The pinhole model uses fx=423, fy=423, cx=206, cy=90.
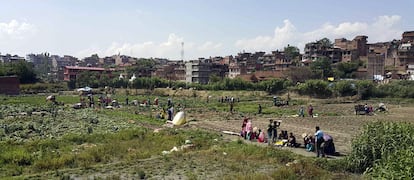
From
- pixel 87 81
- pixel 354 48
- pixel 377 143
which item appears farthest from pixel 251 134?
pixel 354 48

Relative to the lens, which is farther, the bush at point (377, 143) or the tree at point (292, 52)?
the tree at point (292, 52)

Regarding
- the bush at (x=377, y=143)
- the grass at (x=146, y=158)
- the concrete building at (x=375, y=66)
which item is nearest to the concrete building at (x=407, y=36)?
the concrete building at (x=375, y=66)

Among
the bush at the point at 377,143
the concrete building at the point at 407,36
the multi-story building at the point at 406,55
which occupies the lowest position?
the bush at the point at 377,143

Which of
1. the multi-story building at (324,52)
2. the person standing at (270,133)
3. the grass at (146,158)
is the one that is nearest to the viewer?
the grass at (146,158)

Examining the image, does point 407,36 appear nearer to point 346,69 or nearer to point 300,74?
point 346,69

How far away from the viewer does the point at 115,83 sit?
110125 mm

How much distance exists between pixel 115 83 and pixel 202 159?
92.9 meters

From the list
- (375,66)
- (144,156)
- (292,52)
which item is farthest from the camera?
(292,52)

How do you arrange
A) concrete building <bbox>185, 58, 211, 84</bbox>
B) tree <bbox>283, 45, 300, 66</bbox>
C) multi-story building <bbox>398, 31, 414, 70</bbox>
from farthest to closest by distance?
tree <bbox>283, 45, 300, 66</bbox>, concrete building <bbox>185, 58, 211, 84</bbox>, multi-story building <bbox>398, 31, 414, 70</bbox>

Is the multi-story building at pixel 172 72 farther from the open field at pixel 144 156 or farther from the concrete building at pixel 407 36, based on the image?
the open field at pixel 144 156

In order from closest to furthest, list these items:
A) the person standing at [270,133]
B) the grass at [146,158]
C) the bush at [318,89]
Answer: the grass at [146,158] → the person standing at [270,133] → the bush at [318,89]

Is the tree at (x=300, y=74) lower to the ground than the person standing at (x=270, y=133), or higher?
higher

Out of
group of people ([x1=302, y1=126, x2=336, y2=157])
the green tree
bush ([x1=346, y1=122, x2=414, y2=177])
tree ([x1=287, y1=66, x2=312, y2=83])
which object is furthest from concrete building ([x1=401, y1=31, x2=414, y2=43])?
bush ([x1=346, y1=122, x2=414, y2=177])

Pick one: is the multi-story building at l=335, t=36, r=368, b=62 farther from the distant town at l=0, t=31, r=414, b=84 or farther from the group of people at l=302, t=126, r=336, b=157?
the group of people at l=302, t=126, r=336, b=157
